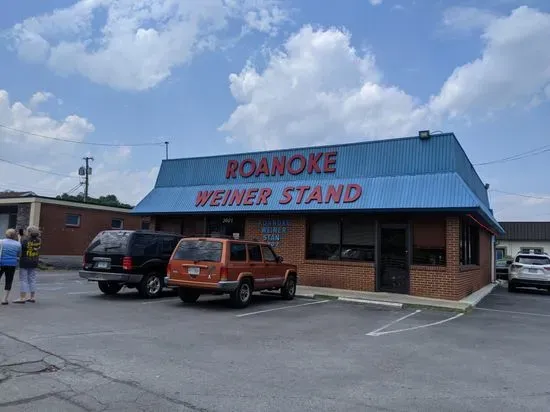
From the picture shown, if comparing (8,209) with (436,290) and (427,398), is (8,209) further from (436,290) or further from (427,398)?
(427,398)

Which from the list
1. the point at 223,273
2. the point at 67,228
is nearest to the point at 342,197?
the point at 223,273

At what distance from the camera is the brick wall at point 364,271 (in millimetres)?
15672

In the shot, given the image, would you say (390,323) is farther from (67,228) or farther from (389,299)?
(67,228)

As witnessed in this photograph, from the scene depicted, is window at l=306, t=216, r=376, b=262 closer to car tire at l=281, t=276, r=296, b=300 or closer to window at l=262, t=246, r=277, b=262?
car tire at l=281, t=276, r=296, b=300

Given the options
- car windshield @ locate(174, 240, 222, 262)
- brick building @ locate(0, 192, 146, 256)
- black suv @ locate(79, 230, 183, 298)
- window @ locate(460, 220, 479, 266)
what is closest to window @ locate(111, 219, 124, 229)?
brick building @ locate(0, 192, 146, 256)

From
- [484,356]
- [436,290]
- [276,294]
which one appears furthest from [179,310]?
[436,290]

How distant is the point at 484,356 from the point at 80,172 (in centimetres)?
5161

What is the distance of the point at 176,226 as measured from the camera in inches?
882

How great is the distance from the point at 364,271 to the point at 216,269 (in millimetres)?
6689

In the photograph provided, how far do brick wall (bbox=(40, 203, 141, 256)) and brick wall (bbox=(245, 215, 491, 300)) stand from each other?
45.7 ft

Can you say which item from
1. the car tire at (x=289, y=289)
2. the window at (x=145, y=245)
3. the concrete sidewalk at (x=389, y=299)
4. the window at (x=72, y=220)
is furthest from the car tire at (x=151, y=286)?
the window at (x=72, y=220)

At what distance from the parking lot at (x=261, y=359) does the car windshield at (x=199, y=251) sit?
1303 mm

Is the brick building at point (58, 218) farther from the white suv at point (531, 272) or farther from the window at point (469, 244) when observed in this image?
the white suv at point (531, 272)

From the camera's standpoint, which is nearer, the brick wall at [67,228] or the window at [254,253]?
the window at [254,253]
